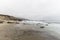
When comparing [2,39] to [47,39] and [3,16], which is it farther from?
[3,16]

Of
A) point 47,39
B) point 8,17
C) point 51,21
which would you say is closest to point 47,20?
point 51,21

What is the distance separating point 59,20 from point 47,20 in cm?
612

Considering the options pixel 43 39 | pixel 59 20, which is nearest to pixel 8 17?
pixel 59 20

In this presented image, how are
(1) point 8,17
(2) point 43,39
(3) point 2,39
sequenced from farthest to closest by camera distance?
(1) point 8,17 < (2) point 43,39 < (3) point 2,39

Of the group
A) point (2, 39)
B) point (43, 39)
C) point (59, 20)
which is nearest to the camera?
point (2, 39)

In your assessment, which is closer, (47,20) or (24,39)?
(24,39)

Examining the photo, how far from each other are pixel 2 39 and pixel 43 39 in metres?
3.64

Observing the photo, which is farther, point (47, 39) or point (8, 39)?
point (47, 39)

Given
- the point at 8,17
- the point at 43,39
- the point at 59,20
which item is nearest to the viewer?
the point at 43,39

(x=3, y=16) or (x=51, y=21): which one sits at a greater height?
(x=3, y=16)

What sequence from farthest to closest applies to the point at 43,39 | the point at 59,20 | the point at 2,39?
1. the point at 59,20
2. the point at 43,39
3. the point at 2,39

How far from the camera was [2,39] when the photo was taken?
1032 cm

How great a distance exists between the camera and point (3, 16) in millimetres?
37156

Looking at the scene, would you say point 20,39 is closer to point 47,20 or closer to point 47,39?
point 47,39
